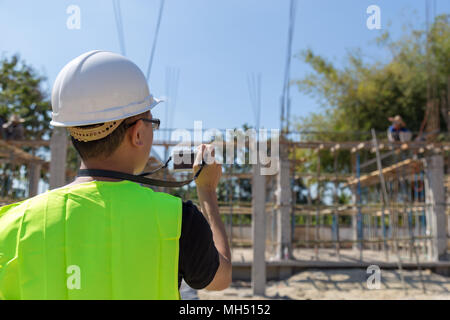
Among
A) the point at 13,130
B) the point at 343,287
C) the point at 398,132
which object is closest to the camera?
the point at 343,287

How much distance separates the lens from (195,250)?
1058mm

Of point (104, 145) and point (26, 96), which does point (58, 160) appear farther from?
point (26, 96)

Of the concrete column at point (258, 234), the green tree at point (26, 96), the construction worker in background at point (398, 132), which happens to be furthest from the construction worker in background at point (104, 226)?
the green tree at point (26, 96)

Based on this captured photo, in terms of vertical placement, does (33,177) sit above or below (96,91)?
above

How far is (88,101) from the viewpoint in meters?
1.11

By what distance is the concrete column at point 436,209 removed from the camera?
31.3 feet

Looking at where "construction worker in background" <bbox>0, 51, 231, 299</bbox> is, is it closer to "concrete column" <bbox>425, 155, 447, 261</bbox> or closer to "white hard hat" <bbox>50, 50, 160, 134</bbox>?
"white hard hat" <bbox>50, 50, 160, 134</bbox>

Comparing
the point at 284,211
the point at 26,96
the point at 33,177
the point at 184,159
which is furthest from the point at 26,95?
the point at 184,159

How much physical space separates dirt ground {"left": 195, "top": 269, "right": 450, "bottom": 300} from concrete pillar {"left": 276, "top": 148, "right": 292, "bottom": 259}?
2.13 feet

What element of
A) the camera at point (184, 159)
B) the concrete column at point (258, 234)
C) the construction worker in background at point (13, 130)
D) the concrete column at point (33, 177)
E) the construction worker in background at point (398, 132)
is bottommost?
the concrete column at point (258, 234)

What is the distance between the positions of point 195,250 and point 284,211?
8.51 m

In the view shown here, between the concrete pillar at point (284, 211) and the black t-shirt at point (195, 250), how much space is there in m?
8.44

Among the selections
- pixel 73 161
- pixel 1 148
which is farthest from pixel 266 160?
pixel 73 161

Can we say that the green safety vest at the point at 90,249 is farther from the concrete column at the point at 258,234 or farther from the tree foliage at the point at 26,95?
the tree foliage at the point at 26,95
